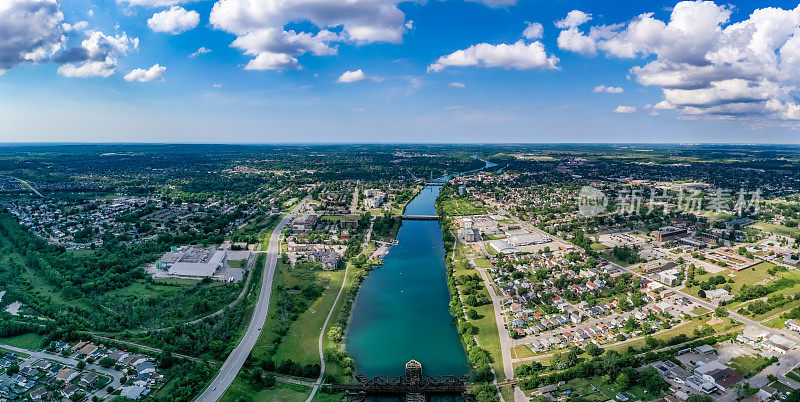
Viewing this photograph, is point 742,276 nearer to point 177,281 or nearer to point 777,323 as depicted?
point 777,323

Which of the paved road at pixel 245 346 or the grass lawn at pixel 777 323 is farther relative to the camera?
the grass lawn at pixel 777 323

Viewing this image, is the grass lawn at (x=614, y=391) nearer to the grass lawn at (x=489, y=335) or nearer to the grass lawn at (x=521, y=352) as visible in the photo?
the grass lawn at (x=521, y=352)

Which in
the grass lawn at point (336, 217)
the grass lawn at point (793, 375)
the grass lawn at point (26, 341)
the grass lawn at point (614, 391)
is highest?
the grass lawn at point (336, 217)

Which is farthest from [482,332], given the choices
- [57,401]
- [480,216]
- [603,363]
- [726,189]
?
[726,189]

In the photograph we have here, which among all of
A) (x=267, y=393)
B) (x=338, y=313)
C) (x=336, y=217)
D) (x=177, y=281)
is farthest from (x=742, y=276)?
(x=177, y=281)

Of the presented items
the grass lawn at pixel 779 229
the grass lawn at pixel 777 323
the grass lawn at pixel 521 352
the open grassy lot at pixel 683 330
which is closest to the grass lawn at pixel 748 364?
the open grassy lot at pixel 683 330


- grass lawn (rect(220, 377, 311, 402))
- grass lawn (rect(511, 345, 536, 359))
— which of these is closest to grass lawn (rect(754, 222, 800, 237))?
grass lawn (rect(511, 345, 536, 359))
